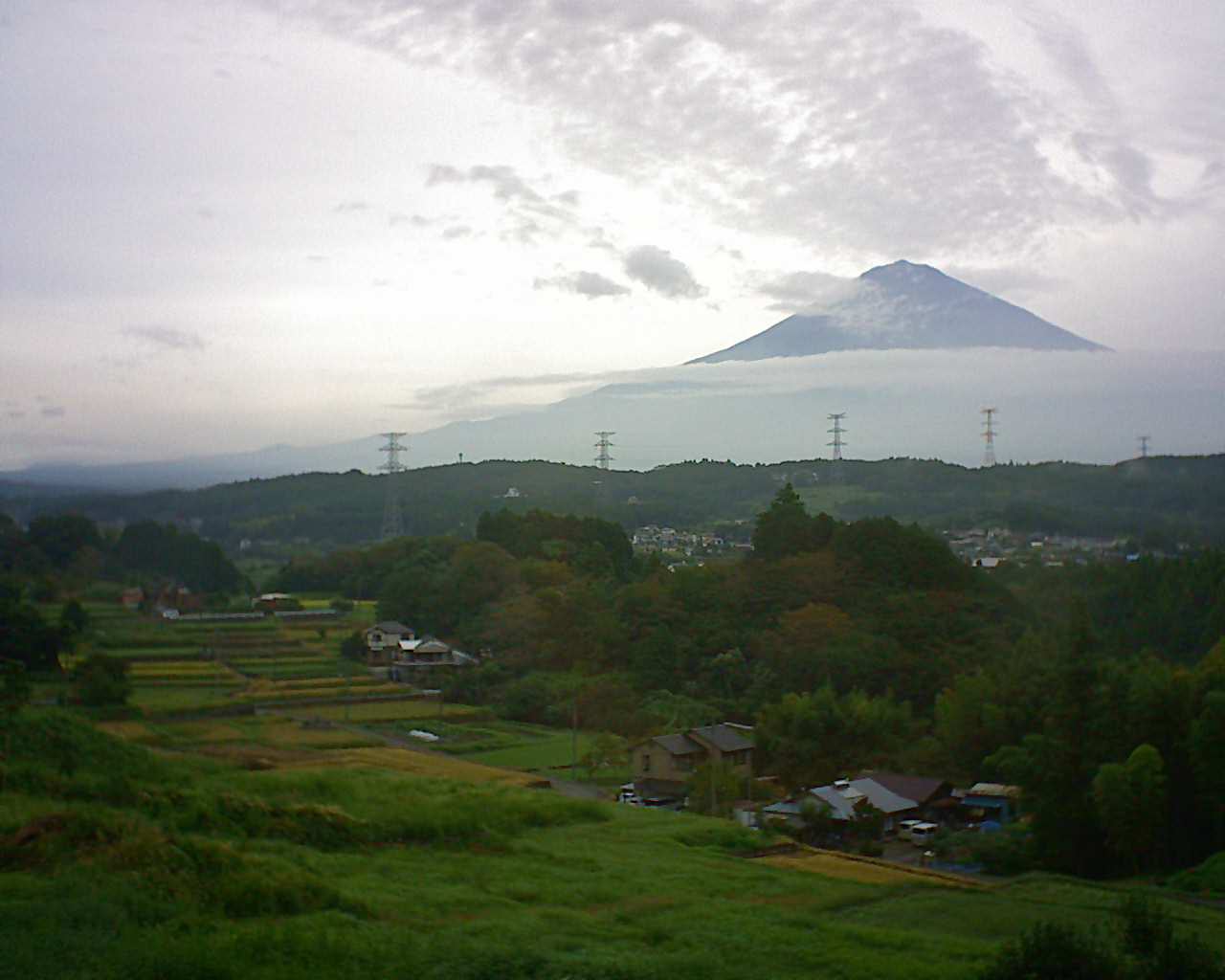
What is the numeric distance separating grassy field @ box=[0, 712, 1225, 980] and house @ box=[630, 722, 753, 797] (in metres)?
4.34

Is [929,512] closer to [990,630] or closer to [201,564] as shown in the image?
[990,630]

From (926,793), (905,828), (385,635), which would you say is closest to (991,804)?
(926,793)

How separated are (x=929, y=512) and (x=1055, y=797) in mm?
26686

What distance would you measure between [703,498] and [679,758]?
97.1 ft

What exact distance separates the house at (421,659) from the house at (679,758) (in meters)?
7.76

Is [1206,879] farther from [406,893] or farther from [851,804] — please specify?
[406,893]

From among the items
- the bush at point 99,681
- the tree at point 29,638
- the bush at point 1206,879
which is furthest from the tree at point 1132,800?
the tree at point 29,638

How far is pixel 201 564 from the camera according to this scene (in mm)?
19250

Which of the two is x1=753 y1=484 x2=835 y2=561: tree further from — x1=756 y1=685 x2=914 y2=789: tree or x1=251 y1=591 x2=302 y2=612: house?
x1=251 y1=591 x2=302 y2=612: house

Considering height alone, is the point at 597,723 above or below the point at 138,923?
below

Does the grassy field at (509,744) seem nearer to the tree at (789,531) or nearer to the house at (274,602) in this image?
the house at (274,602)

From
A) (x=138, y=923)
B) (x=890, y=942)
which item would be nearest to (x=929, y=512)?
(x=890, y=942)

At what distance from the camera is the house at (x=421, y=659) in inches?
1008

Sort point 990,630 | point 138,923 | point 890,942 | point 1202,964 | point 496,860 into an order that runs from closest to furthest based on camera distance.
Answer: point 1202,964 < point 138,923 < point 890,942 < point 496,860 < point 990,630
